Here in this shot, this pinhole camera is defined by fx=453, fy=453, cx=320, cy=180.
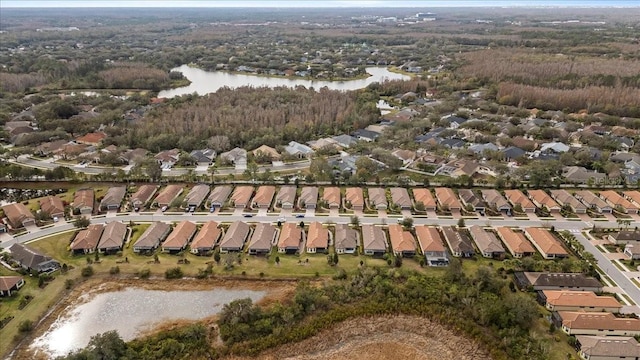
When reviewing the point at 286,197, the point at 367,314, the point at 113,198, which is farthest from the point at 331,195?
the point at 113,198

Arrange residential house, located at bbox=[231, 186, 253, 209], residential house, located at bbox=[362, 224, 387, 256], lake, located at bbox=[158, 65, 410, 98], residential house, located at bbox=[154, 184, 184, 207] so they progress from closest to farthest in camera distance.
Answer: residential house, located at bbox=[362, 224, 387, 256], residential house, located at bbox=[231, 186, 253, 209], residential house, located at bbox=[154, 184, 184, 207], lake, located at bbox=[158, 65, 410, 98]

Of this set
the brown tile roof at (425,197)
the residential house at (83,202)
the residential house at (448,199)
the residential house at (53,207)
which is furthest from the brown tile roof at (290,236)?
the residential house at (53,207)

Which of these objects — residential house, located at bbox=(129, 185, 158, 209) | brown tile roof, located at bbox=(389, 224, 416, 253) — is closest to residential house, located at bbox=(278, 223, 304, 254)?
brown tile roof, located at bbox=(389, 224, 416, 253)

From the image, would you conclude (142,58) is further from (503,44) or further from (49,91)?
(503,44)

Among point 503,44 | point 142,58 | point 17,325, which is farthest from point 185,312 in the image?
point 503,44

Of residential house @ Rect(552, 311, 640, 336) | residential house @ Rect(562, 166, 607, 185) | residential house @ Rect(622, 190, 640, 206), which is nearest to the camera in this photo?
residential house @ Rect(552, 311, 640, 336)

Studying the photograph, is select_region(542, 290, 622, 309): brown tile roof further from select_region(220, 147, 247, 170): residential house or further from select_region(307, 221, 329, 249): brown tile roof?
select_region(220, 147, 247, 170): residential house
